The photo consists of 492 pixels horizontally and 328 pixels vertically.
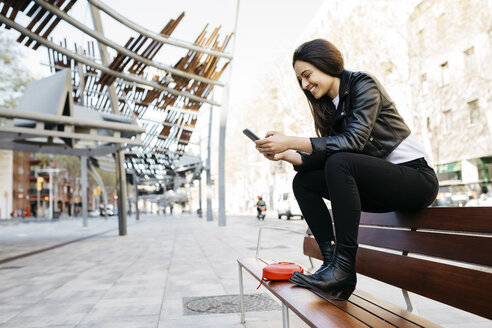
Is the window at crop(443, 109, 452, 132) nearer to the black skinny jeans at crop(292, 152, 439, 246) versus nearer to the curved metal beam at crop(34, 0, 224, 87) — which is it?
the curved metal beam at crop(34, 0, 224, 87)

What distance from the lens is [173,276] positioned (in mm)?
6246

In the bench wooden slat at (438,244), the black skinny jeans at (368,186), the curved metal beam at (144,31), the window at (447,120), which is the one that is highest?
the curved metal beam at (144,31)

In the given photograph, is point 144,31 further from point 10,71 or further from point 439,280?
point 10,71

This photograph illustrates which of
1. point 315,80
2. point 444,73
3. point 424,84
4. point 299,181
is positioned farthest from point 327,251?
point 424,84

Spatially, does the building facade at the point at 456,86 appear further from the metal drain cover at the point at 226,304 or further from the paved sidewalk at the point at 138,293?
the metal drain cover at the point at 226,304

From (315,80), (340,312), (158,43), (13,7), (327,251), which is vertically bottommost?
(340,312)

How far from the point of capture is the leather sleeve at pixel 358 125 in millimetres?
2127

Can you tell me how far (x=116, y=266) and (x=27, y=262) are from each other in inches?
89.1

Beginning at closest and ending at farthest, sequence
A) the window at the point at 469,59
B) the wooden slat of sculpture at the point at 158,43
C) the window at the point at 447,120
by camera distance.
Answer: the wooden slat of sculpture at the point at 158,43 → the window at the point at 469,59 → the window at the point at 447,120

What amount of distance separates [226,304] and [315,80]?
8.86 feet

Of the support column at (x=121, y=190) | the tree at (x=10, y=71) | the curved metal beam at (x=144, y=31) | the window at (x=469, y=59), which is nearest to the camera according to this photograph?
the curved metal beam at (x=144, y=31)

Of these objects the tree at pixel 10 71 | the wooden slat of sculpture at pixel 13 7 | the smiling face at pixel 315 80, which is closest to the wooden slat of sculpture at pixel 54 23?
the wooden slat of sculpture at pixel 13 7

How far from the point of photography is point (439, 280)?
68.8 inches

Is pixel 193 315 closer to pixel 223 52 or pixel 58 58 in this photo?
pixel 223 52
